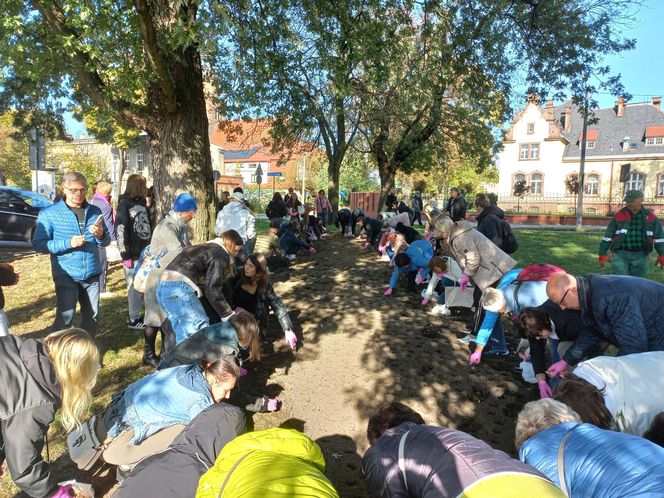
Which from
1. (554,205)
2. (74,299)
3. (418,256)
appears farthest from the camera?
(554,205)

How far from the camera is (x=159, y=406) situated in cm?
272

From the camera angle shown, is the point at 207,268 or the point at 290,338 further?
the point at 290,338

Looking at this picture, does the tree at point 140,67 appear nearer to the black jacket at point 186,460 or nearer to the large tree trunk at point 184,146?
the large tree trunk at point 184,146

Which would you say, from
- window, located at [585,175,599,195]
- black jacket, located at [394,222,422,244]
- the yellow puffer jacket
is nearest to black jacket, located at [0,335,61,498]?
the yellow puffer jacket

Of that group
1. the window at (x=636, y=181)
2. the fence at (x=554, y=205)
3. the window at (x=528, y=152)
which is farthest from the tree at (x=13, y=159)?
the window at (x=636, y=181)

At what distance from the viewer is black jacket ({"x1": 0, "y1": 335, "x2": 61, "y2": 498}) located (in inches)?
81.0

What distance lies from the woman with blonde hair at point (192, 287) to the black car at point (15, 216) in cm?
947

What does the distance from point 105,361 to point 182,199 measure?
181 cm

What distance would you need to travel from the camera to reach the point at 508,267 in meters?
5.07

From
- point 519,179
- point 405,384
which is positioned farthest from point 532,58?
point 519,179

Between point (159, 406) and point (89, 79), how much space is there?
5.09 m

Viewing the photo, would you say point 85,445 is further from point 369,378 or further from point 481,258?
point 481,258

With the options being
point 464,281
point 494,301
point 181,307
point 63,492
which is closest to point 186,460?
point 63,492

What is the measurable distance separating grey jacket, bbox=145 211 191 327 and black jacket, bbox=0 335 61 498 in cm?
189
